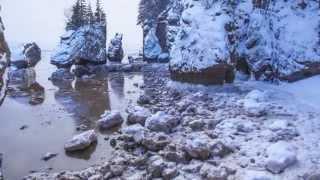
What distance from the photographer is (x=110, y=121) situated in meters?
21.0

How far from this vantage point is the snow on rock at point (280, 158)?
1326 cm

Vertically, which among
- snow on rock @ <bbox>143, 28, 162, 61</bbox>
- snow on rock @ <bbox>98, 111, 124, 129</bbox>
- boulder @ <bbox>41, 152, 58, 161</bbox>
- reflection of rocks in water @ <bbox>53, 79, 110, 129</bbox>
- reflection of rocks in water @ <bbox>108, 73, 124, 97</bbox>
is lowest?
boulder @ <bbox>41, 152, 58, 161</bbox>

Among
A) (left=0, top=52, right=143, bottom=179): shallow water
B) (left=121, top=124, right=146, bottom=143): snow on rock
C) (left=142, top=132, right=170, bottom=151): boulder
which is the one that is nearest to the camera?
(left=142, top=132, right=170, bottom=151): boulder

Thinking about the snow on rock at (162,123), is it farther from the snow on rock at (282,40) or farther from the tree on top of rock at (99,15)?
the tree on top of rock at (99,15)

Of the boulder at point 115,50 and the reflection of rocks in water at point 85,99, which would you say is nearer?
the reflection of rocks in water at point 85,99

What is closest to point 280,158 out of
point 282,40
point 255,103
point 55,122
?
point 255,103

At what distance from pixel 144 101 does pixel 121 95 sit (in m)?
5.28

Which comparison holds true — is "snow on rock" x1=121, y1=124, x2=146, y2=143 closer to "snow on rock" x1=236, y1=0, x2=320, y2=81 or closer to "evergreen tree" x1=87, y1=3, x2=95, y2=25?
"snow on rock" x1=236, y1=0, x2=320, y2=81

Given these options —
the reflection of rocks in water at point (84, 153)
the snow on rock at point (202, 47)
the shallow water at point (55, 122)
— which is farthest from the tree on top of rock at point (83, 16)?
the reflection of rocks in water at point (84, 153)

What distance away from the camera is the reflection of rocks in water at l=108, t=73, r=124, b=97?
33.0m

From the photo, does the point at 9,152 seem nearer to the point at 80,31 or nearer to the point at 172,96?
the point at 172,96

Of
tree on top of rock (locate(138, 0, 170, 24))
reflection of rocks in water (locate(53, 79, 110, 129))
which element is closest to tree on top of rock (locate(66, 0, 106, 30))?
tree on top of rock (locate(138, 0, 170, 24))

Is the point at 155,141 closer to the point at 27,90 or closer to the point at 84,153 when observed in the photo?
the point at 84,153

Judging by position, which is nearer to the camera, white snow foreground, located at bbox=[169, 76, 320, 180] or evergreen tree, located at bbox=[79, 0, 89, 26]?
white snow foreground, located at bbox=[169, 76, 320, 180]
